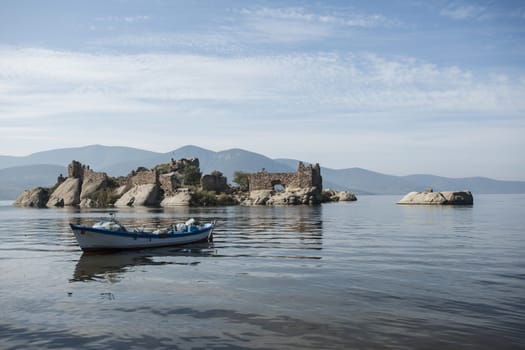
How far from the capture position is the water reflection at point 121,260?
62.3ft

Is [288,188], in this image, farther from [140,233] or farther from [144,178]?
[140,233]

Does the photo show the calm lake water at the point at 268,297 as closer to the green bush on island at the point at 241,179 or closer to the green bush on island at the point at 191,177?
the green bush on island at the point at 191,177

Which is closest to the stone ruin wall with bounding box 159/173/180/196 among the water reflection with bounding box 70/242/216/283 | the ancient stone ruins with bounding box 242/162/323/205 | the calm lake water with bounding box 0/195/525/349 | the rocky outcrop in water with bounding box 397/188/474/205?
the ancient stone ruins with bounding box 242/162/323/205

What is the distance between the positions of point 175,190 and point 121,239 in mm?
68885

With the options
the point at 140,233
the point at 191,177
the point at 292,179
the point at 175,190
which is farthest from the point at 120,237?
the point at 191,177

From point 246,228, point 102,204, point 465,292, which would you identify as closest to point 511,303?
point 465,292

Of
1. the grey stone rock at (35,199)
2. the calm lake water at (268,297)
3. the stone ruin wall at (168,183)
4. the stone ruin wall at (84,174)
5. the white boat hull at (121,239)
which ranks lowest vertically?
the calm lake water at (268,297)

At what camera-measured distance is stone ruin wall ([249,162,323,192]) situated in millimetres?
94750

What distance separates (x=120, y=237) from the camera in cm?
2484

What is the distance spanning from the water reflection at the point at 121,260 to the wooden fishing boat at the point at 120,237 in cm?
34

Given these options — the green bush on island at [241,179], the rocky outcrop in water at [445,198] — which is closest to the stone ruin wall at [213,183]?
the green bush on island at [241,179]

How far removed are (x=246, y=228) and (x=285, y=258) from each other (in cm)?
1648

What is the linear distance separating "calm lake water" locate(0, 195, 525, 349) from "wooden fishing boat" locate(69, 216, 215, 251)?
0.65 m

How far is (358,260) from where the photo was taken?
853 inches
